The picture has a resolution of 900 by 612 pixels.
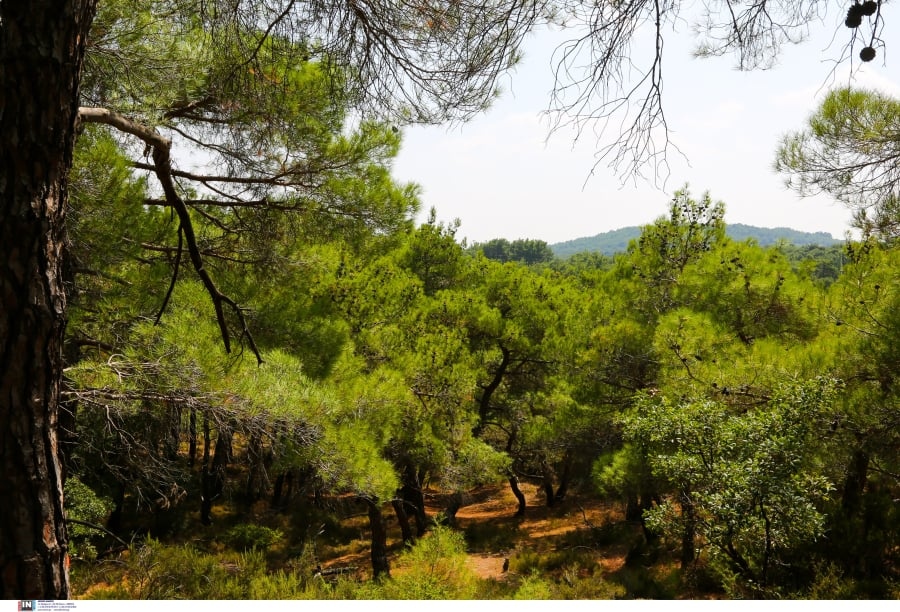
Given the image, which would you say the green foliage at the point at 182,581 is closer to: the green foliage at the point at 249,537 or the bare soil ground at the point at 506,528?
the bare soil ground at the point at 506,528

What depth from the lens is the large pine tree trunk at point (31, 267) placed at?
1.31 metres

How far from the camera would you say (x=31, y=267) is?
4.37 feet

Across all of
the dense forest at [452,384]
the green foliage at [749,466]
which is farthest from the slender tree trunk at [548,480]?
the green foliage at [749,466]

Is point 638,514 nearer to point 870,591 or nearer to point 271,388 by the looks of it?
point 870,591

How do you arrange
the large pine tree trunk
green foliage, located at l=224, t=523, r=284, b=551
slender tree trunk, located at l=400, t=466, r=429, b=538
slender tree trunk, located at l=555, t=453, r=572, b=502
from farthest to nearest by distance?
slender tree trunk, located at l=555, t=453, r=572, b=502 < green foliage, located at l=224, t=523, r=284, b=551 < slender tree trunk, located at l=400, t=466, r=429, b=538 < the large pine tree trunk

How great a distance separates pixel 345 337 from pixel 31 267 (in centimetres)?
495

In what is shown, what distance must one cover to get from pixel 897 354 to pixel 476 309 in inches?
273

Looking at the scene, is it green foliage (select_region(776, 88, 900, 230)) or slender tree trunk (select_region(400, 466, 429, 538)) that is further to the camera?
slender tree trunk (select_region(400, 466, 429, 538))

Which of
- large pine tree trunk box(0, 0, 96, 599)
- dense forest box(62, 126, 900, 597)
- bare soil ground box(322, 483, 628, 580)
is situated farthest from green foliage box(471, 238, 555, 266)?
large pine tree trunk box(0, 0, 96, 599)

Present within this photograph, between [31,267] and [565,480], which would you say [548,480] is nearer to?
[565,480]

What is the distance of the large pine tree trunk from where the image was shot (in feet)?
4.29

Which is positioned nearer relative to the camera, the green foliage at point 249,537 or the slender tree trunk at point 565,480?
the green foliage at point 249,537

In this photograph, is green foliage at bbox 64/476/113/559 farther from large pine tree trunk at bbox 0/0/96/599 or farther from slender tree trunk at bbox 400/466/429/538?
large pine tree trunk at bbox 0/0/96/599

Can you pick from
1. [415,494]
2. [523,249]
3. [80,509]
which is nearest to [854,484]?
[415,494]
